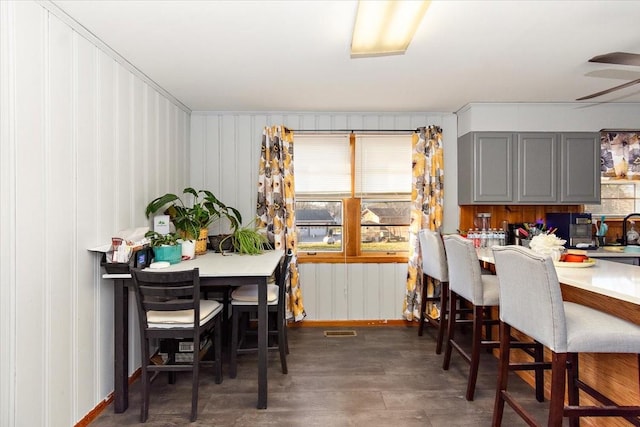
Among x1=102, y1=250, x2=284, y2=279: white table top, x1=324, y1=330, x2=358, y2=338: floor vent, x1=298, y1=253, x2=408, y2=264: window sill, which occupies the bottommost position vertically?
x1=324, y1=330, x2=358, y2=338: floor vent

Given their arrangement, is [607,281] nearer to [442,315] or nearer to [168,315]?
[442,315]

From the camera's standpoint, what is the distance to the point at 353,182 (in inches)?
160

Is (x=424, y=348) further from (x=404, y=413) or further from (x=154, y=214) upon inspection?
(x=154, y=214)

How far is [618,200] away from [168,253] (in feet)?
15.5

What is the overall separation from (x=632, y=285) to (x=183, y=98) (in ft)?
12.4

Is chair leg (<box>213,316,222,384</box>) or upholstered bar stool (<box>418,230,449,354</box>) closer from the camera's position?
chair leg (<box>213,316,222,384</box>)

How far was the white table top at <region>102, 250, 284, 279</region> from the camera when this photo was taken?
7.58 feet

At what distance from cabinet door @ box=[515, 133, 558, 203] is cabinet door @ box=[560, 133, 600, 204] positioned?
0.10m

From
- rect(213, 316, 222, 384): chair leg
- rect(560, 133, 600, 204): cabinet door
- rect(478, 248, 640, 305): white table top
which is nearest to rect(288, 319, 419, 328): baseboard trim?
rect(213, 316, 222, 384): chair leg

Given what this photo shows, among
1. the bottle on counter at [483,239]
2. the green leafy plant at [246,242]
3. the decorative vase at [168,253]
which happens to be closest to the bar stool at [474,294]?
the bottle on counter at [483,239]

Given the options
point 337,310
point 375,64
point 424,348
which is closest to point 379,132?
point 375,64

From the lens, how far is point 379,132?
404 centimetres

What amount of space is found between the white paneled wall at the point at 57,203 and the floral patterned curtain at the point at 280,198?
1.41 meters

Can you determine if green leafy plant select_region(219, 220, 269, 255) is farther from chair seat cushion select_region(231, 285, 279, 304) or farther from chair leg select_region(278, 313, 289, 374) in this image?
chair leg select_region(278, 313, 289, 374)
